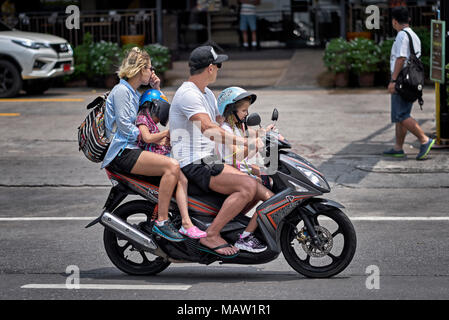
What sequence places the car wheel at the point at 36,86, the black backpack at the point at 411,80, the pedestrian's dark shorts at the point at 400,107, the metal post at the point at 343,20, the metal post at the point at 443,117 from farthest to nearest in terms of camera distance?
the metal post at the point at 343,20
the car wheel at the point at 36,86
the metal post at the point at 443,117
the pedestrian's dark shorts at the point at 400,107
the black backpack at the point at 411,80

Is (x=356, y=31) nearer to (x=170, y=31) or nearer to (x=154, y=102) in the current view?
(x=170, y=31)

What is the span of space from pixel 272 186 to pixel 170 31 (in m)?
16.5

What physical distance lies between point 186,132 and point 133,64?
72 cm

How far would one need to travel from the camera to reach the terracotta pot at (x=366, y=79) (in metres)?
17.8

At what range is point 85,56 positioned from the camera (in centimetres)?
1902

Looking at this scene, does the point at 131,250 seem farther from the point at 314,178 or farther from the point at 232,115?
the point at 314,178

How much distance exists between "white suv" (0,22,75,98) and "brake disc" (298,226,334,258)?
40.3 feet

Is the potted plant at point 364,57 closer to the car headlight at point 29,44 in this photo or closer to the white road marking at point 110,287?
the car headlight at point 29,44

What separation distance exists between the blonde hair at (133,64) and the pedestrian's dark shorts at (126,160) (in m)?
0.59

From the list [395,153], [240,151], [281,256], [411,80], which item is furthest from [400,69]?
[240,151]

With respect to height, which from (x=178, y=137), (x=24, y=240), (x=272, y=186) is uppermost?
(x=178, y=137)

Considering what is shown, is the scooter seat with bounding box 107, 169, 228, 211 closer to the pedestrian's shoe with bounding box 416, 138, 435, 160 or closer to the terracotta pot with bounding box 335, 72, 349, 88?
the pedestrian's shoe with bounding box 416, 138, 435, 160

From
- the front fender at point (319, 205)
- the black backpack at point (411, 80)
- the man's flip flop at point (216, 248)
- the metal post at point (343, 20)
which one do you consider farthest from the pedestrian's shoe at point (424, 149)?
the metal post at point (343, 20)
